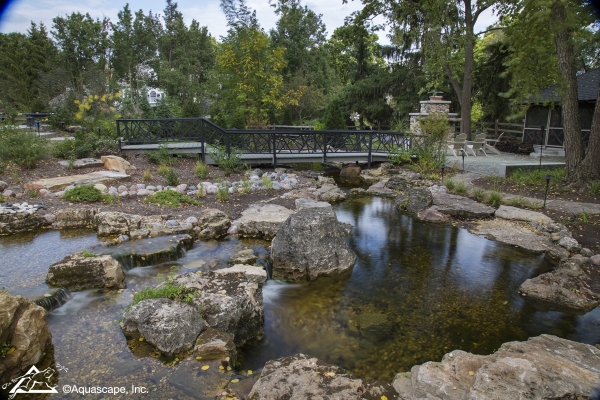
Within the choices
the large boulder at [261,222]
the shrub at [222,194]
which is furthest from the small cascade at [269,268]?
the shrub at [222,194]

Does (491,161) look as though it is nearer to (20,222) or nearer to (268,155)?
(268,155)

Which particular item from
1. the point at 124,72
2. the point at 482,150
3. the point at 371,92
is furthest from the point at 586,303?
the point at 124,72

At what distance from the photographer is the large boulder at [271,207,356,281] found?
5.81m

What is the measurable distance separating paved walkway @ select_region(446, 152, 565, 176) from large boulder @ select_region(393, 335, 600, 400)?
9880mm

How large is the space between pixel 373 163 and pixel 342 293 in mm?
10764

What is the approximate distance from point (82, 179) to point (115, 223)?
3428mm

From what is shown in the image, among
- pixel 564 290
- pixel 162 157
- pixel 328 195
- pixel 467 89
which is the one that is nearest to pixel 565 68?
pixel 328 195

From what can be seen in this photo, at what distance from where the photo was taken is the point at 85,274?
494cm

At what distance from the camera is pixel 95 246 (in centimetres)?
617

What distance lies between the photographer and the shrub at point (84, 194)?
816 centimetres

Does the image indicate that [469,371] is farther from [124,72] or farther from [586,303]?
[124,72]

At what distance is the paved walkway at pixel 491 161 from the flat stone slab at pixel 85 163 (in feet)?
37.9

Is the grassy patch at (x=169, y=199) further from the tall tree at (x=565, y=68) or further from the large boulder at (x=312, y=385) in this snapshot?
the tall tree at (x=565, y=68)

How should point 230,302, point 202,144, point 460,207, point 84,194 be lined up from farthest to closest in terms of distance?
point 202,144 → point 460,207 → point 84,194 → point 230,302
